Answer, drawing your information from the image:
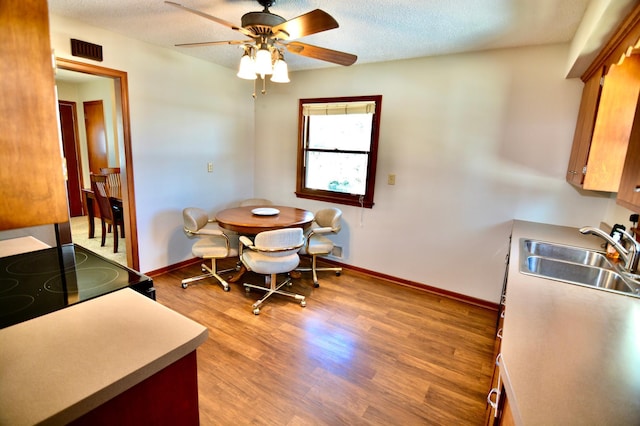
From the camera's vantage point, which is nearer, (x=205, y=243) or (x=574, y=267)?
(x=574, y=267)

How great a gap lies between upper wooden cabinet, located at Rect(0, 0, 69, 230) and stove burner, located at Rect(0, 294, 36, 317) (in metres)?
0.65

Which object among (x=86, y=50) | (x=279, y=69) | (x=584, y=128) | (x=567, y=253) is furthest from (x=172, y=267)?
(x=584, y=128)

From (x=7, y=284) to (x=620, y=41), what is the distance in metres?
3.08

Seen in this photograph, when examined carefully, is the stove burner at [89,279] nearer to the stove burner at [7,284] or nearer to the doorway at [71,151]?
the stove burner at [7,284]

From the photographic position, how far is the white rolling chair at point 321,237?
3291mm

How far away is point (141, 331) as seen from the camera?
92 centimetres

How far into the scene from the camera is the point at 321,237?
350cm

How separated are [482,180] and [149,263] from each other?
11.8 ft

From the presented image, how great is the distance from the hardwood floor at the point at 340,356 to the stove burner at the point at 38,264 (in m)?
1.06

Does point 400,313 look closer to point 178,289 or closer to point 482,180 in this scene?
point 482,180

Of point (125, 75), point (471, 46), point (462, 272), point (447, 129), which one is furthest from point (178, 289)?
point (471, 46)

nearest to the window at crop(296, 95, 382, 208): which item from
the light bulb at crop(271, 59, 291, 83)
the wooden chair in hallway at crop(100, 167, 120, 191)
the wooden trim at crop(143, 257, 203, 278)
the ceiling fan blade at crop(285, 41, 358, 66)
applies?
the ceiling fan blade at crop(285, 41, 358, 66)

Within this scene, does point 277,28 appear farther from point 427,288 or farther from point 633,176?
point 427,288

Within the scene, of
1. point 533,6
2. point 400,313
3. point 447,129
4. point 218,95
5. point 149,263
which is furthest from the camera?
point 218,95
